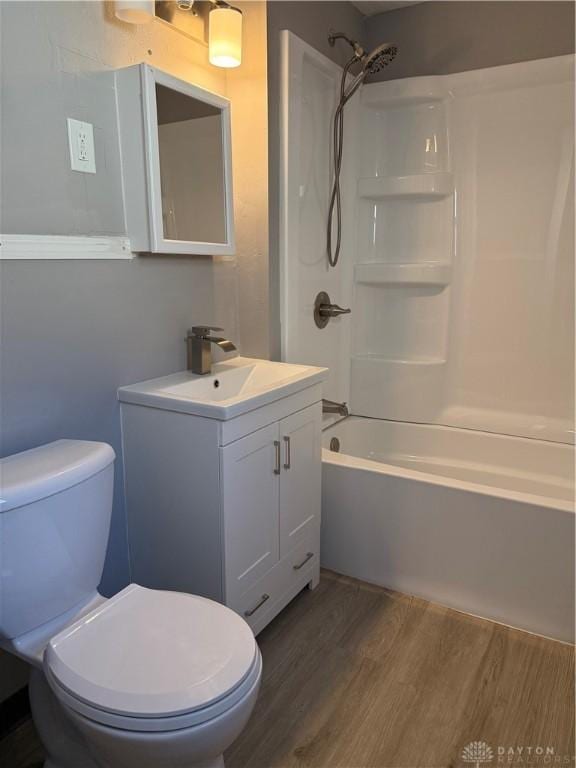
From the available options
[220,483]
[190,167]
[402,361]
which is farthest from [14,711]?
[402,361]

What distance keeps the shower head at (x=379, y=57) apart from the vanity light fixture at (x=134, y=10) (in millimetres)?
946

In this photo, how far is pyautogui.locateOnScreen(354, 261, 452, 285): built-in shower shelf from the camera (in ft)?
8.45

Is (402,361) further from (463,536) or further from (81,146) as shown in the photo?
(81,146)

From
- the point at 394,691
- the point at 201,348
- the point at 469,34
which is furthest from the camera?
the point at 469,34

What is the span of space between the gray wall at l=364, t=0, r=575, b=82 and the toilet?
222 centimetres

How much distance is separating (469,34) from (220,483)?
2181 millimetres

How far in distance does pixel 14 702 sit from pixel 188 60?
200 centimetres

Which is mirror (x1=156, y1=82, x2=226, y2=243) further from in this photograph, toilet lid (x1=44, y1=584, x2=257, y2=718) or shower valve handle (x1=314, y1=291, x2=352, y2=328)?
toilet lid (x1=44, y1=584, x2=257, y2=718)

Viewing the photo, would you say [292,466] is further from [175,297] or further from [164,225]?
[164,225]

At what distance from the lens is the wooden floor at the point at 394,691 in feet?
4.65

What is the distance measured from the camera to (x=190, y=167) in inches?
70.4

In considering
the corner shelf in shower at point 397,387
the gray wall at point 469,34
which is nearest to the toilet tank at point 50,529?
the corner shelf in shower at point 397,387

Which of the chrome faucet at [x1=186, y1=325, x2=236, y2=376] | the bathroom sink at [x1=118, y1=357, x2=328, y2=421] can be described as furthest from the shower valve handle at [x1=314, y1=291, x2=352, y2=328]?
the chrome faucet at [x1=186, y1=325, x2=236, y2=376]

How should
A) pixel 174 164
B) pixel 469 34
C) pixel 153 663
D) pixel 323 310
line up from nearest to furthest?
pixel 153 663, pixel 174 164, pixel 469 34, pixel 323 310
